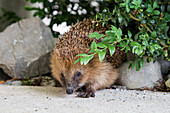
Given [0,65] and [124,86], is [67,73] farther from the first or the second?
[0,65]

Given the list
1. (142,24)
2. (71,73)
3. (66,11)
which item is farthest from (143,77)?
(66,11)

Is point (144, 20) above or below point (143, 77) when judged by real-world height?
above

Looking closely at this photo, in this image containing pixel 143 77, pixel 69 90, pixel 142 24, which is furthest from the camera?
pixel 143 77

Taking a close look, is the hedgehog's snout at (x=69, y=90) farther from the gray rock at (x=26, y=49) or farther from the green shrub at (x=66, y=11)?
the green shrub at (x=66, y=11)

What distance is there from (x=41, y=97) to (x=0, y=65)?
167cm

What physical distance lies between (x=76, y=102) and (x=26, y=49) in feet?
6.48

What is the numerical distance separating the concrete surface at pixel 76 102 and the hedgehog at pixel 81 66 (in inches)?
5.6

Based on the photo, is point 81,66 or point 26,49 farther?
point 26,49

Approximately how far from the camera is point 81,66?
8.93 ft

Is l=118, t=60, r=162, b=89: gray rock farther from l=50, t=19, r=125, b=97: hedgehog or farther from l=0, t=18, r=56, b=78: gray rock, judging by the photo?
l=0, t=18, r=56, b=78: gray rock

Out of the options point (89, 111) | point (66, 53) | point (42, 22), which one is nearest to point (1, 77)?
point (42, 22)

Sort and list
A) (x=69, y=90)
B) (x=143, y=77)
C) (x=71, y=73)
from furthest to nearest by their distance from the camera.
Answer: (x=143, y=77) → (x=71, y=73) → (x=69, y=90)

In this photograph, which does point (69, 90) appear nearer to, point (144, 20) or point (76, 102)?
point (76, 102)

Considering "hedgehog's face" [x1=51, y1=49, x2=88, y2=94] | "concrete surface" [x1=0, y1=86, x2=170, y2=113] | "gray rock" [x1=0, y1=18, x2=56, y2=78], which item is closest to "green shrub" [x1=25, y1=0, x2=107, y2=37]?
"gray rock" [x1=0, y1=18, x2=56, y2=78]
